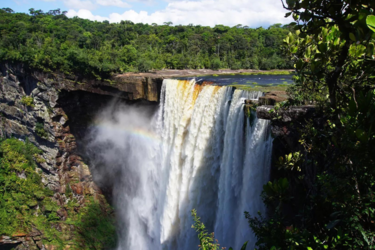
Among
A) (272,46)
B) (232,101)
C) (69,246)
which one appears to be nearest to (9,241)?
(69,246)

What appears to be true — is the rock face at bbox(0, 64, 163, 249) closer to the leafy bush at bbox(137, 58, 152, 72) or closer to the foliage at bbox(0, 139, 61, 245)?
the foliage at bbox(0, 139, 61, 245)

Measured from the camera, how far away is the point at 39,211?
21.6m

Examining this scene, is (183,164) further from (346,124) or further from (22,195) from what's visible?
(22,195)

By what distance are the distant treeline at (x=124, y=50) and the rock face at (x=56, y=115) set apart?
108 centimetres

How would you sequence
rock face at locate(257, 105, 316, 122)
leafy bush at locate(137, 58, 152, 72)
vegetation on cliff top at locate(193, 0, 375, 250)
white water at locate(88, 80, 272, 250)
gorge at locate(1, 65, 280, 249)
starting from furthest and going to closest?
leafy bush at locate(137, 58, 152, 72) < gorge at locate(1, 65, 280, 249) < white water at locate(88, 80, 272, 250) < rock face at locate(257, 105, 316, 122) < vegetation on cliff top at locate(193, 0, 375, 250)

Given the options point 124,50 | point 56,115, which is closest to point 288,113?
point 56,115

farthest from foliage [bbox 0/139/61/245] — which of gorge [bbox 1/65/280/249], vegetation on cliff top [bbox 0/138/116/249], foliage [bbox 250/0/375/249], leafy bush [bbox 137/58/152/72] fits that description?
foliage [bbox 250/0/375/249]

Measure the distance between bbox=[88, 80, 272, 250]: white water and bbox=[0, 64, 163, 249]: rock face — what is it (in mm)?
1389

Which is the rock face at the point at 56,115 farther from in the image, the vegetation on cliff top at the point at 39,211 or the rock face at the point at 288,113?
the rock face at the point at 288,113

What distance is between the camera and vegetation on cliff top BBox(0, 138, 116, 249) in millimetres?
20391

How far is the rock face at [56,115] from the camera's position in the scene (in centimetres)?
2052

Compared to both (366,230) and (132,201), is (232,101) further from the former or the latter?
(132,201)

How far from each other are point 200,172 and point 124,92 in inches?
352

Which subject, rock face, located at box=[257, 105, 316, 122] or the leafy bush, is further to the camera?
the leafy bush
